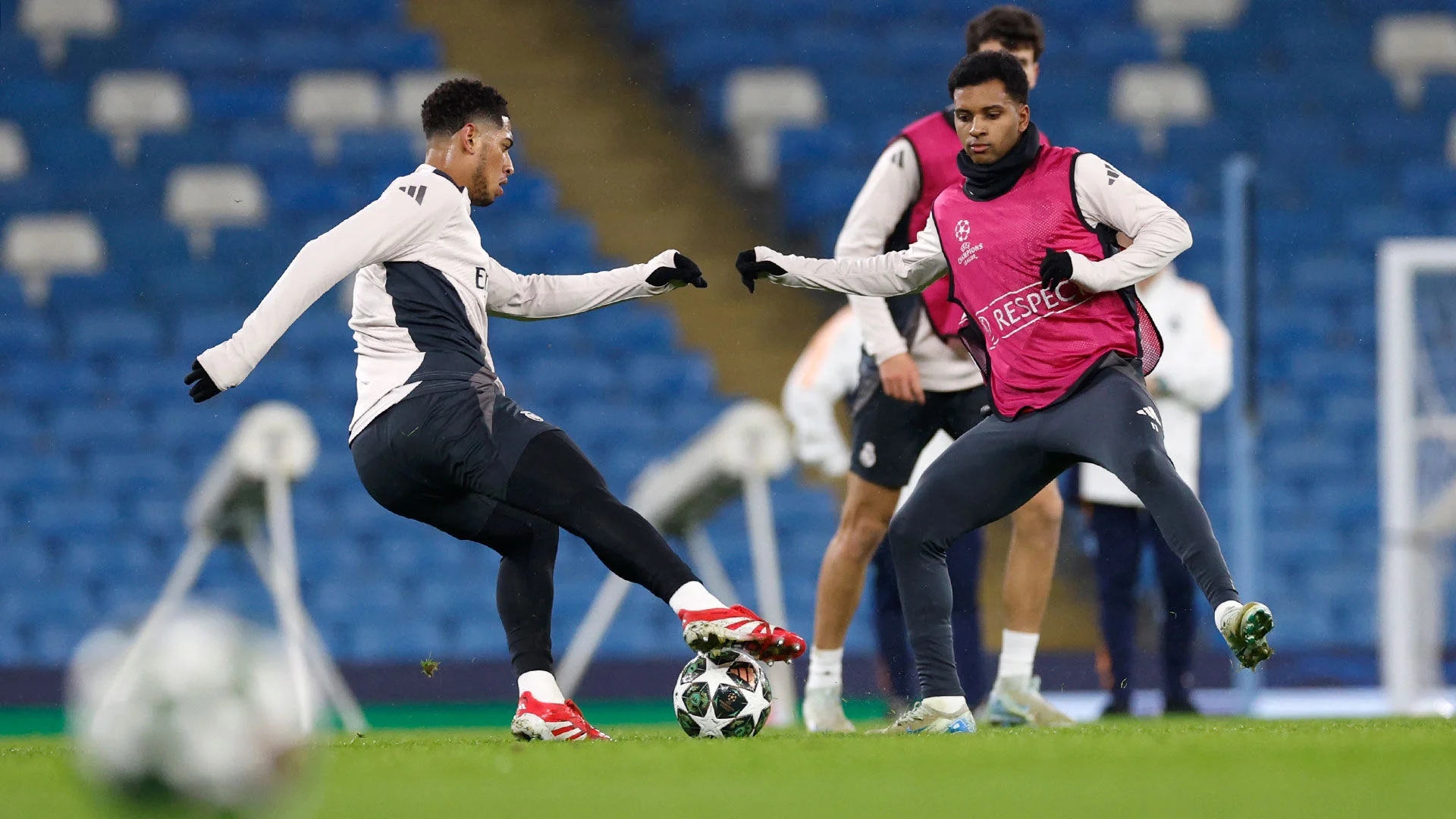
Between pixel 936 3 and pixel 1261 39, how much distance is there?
87.0 inches

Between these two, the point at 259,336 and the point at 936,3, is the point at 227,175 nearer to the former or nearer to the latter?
the point at 936,3

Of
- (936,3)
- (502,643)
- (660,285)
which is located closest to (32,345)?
(502,643)

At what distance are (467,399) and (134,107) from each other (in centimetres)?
803

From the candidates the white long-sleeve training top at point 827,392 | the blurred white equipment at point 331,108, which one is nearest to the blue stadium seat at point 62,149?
the blurred white equipment at point 331,108

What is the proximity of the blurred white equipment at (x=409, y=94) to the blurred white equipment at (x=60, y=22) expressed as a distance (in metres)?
1.91

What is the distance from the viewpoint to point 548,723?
434cm

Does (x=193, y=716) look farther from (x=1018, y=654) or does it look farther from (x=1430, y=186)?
(x=1430, y=186)

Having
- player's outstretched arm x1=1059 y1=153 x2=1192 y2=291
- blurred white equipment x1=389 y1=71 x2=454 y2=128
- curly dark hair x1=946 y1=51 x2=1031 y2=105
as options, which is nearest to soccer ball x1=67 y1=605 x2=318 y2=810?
player's outstretched arm x1=1059 y1=153 x2=1192 y2=291

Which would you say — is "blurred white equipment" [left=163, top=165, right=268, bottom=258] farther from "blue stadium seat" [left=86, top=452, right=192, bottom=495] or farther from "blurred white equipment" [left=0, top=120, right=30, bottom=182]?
"blue stadium seat" [left=86, top=452, right=192, bottom=495]

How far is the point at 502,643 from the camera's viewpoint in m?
9.86

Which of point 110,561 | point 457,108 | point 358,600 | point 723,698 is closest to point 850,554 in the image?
point 723,698

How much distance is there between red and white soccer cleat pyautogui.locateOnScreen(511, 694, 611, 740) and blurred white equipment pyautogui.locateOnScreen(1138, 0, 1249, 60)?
903cm

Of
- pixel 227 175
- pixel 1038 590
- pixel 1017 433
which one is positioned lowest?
pixel 1038 590

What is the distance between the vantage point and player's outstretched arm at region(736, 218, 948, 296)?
15.0ft
